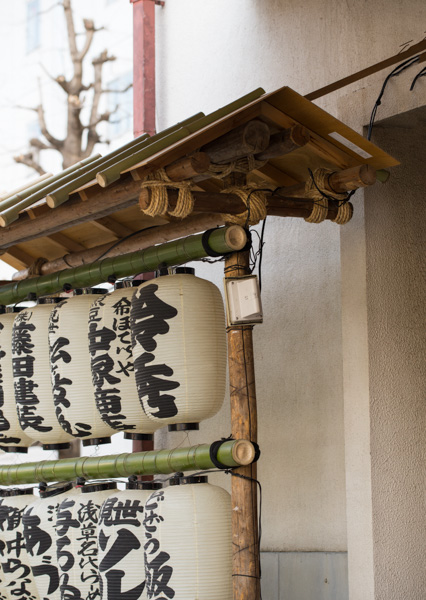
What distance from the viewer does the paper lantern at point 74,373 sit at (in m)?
5.02

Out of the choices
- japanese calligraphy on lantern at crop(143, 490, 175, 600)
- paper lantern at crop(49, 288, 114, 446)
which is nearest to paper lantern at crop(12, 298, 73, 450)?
paper lantern at crop(49, 288, 114, 446)

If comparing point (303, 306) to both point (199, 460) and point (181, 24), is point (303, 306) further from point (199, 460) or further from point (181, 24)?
point (181, 24)

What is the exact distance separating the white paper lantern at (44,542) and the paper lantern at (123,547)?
1.89ft

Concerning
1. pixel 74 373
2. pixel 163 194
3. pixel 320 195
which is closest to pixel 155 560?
pixel 74 373

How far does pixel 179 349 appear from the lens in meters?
4.30

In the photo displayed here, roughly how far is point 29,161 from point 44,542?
934cm

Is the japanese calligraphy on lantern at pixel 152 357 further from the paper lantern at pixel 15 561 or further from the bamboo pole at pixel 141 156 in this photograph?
the paper lantern at pixel 15 561

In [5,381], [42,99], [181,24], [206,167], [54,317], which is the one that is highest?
[42,99]

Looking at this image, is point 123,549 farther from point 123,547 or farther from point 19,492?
point 19,492

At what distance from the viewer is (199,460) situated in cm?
423

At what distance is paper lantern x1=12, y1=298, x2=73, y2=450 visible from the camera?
5258 millimetres

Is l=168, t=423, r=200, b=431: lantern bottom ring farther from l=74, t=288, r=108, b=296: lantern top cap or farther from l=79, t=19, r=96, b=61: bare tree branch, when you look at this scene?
l=79, t=19, r=96, b=61: bare tree branch

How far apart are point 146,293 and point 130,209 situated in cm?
110

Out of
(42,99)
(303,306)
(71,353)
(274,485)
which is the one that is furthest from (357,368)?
(42,99)
